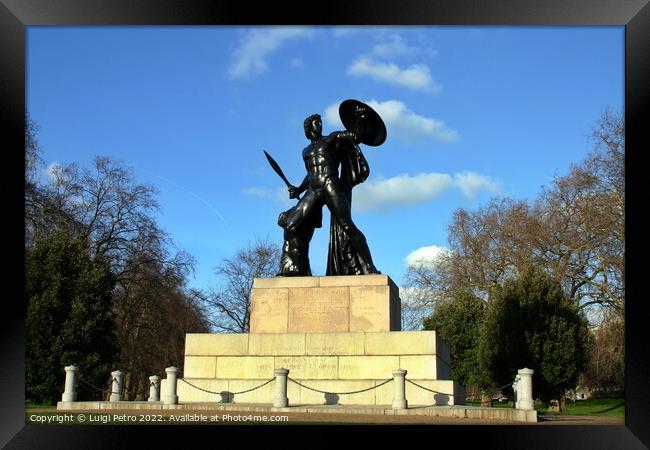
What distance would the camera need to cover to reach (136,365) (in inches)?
1506

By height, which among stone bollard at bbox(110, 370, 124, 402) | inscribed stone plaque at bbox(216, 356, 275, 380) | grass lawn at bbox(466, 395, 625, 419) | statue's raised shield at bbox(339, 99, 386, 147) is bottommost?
grass lawn at bbox(466, 395, 625, 419)

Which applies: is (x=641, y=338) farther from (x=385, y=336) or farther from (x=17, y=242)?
(x=17, y=242)

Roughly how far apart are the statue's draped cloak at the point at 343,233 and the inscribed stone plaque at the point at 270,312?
1488mm

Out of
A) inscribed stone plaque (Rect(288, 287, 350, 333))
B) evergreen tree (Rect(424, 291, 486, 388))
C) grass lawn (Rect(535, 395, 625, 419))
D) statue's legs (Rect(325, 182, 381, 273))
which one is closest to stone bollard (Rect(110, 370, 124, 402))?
inscribed stone plaque (Rect(288, 287, 350, 333))

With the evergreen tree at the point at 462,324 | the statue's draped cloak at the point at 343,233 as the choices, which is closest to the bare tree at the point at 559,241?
the evergreen tree at the point at 462,324

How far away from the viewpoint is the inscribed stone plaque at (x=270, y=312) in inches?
743

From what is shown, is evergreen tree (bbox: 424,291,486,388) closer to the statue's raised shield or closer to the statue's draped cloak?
the statue's raised shield

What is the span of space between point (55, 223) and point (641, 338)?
2443cm

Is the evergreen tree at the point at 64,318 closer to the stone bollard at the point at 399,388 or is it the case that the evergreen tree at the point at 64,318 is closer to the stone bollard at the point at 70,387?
the stone bollard at the point at 70,387

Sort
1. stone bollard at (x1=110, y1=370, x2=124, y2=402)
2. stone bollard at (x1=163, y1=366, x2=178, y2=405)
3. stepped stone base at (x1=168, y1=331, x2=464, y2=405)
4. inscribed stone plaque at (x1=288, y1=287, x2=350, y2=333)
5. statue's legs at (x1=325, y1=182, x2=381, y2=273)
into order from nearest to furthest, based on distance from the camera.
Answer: stone bollard at (x1=163, y1=366, x2=178, y2=405), stepped stone base at (x1=168, y1=331, x2=464, y2=405), inscribed stone plaque at (x1=288, y1=287, x2=350, y2=333), statue's legs at (x1=325, y1=182, x2=381, y2=273), stone bollard at (x1=110, y1=370, x2=124, y2=402)

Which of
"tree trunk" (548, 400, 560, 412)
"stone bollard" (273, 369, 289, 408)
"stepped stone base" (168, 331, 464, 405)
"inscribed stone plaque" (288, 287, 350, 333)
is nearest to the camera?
"stone bollard" (273, 369, 289, 408)

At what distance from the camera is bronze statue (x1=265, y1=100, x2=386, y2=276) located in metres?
19.5

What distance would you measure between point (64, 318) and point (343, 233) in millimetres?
11802

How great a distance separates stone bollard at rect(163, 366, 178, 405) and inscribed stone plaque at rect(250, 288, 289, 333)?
2824mm
